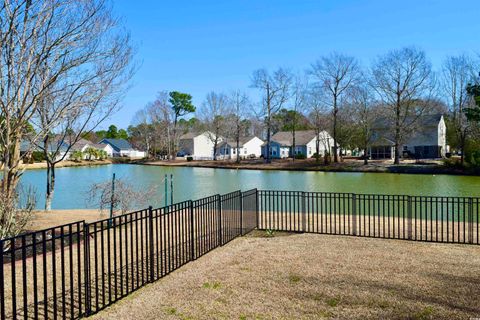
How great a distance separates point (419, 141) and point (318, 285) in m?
57.2

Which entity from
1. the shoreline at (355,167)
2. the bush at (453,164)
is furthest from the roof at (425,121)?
the bush at (453,164)

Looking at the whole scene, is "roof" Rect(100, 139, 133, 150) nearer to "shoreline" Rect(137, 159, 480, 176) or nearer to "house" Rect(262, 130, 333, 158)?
"shoreline" Rect(137, 159, 480, 176)

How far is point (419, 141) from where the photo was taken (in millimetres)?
57594

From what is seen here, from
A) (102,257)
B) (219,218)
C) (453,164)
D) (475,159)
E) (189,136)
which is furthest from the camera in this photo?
(189,136)

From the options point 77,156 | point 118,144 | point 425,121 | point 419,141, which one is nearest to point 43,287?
point 425,121

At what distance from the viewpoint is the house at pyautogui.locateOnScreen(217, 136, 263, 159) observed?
76.9 meters

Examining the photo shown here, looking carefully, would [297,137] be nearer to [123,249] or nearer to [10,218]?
[123,249]

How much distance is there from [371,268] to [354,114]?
49.2 metres

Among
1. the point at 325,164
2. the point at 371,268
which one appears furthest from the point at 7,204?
the point at 325,164

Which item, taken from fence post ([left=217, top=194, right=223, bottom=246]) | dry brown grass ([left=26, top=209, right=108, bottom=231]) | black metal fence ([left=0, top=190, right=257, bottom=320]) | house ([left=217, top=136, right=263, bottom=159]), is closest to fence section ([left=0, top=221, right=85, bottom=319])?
black metal fence ([left=0, top=190, right=257, bottom=320])

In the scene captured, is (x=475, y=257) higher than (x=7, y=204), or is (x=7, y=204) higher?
(x=7, y=204)

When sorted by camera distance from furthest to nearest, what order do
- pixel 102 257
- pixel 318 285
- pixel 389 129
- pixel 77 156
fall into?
pixel 77 156 → pixel 389 129 → pixel 318 285 → pixel 102 257

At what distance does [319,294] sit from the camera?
18.6 feet

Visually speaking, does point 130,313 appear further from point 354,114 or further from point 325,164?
point 354,114
